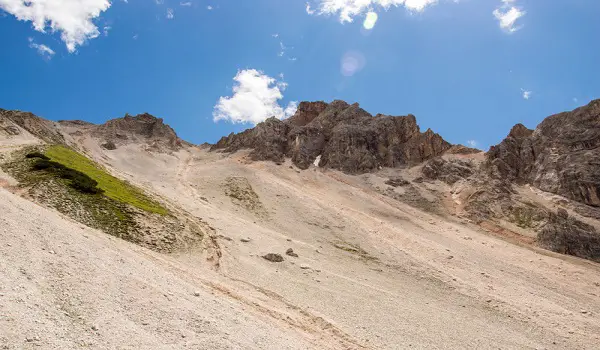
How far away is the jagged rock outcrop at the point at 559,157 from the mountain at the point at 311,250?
0.37 m

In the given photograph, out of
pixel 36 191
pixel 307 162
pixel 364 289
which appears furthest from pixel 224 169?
pixel 364 289

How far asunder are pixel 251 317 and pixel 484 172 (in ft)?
279

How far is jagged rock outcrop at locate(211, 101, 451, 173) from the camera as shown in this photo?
10700 centimetres

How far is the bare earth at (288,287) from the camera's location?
46.2 ft

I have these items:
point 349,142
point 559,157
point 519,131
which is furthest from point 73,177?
point 519,131

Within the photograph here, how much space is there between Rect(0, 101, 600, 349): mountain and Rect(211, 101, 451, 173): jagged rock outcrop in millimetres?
1512

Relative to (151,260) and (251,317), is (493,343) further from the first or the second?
(151,260)

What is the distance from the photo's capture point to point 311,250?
41.8 m

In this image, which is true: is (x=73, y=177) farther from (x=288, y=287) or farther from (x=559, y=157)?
(x=559, y=157)

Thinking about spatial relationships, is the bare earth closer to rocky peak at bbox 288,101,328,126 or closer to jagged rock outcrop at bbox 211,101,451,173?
jagged rock outcrop at bbox 211,101,451,173

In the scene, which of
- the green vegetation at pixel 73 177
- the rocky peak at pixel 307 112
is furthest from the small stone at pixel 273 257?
the rocky peak at pixel 307 112

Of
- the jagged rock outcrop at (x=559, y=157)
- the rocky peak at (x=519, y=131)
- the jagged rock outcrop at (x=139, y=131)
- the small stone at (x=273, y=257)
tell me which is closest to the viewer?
the small stone at (x=273, y=257)

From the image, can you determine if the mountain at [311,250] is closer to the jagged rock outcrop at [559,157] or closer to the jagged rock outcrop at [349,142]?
the jagged rock outcrop at [559,157]

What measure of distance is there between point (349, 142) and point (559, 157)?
50.1 meters
